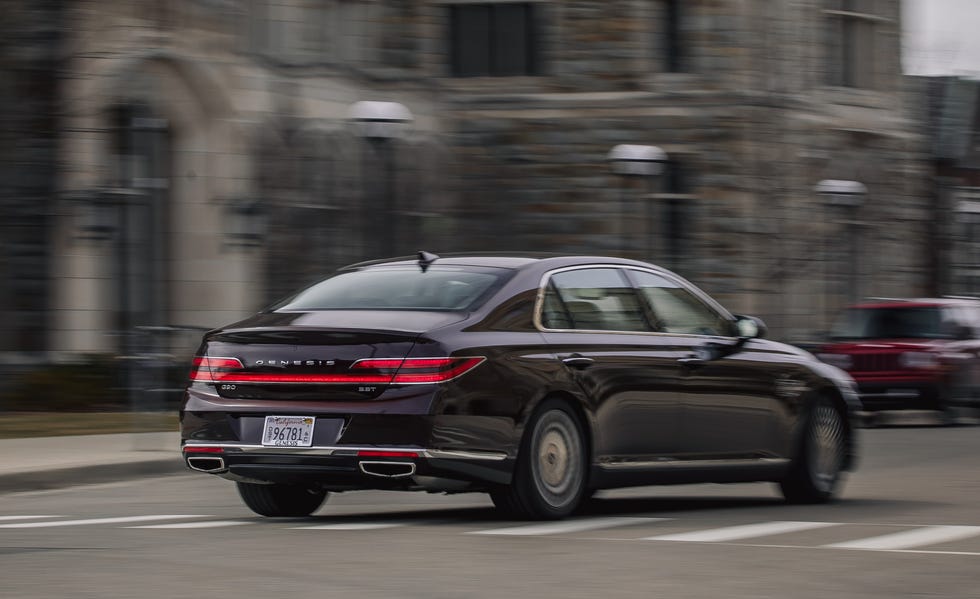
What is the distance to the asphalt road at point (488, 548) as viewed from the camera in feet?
26.1

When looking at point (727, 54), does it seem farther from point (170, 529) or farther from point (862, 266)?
point (170, 529)

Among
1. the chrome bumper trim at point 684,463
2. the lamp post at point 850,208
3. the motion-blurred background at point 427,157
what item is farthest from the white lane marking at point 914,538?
the lamp post at point 850,208

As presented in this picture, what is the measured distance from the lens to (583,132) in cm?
3494

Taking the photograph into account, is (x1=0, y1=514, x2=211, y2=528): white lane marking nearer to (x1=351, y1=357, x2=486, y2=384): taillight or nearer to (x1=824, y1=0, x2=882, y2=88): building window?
(x1=351, y1=357, x2=486, y2=384): taillight

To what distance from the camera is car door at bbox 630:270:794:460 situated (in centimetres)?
1179

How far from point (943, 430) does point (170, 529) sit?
14738 mm

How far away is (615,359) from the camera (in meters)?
11.2

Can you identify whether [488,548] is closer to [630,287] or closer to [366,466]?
[366,466]

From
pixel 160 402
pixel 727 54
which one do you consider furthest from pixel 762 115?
pixel 160 402

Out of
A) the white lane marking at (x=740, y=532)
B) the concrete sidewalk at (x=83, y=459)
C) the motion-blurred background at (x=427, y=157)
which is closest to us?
the white lane marking at (x=740, y=532)

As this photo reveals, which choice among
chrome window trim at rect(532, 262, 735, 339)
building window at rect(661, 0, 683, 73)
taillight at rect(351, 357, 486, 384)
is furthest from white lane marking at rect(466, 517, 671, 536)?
building window at rect(661, 0, 683, 73)

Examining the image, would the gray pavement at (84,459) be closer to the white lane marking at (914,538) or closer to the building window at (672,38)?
the white lane marking at (914,538)

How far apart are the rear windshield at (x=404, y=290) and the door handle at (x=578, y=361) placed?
534 millimetres

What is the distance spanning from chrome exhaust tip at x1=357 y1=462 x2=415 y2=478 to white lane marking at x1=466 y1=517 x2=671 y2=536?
45 centimetres
